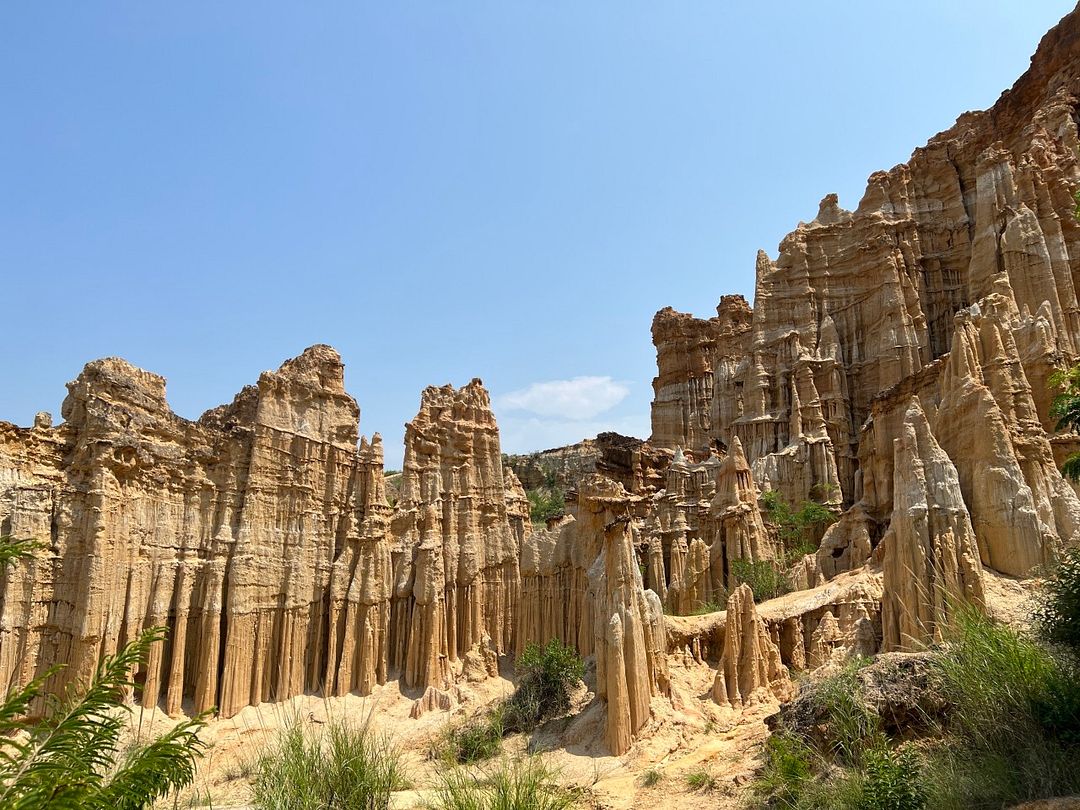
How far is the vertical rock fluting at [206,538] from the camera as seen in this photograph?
81.8 ft

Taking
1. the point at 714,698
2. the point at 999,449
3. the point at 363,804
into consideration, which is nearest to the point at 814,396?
the point at 999,449

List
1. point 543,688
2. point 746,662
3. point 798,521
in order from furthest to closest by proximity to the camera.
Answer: point 798,521 < point 543,688 < point 746,662

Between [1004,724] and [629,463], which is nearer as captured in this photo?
[1004,724]

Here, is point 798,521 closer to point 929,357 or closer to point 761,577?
point 761,577

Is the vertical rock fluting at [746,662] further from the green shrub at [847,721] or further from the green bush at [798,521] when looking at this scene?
the green bush at [798,521]

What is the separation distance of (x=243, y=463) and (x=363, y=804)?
20.8 m

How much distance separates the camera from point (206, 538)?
29234 millimetres

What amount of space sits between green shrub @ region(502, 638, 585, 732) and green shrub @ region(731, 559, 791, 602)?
840 cm

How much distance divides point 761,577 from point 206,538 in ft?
73.4

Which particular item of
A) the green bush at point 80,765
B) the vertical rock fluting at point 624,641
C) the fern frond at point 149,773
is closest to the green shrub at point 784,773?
→ the vertical rock fluting at point 624,641

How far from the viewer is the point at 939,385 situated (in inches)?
1188

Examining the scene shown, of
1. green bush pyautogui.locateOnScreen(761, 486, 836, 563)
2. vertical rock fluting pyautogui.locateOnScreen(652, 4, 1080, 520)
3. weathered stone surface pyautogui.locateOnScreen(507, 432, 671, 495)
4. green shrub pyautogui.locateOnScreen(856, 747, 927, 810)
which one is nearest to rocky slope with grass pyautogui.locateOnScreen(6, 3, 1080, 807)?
green shrub pyautogui.locateOnScreen(856, 747, 927, 810)

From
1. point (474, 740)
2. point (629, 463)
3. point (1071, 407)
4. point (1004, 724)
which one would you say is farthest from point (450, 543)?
point (1071, 407)

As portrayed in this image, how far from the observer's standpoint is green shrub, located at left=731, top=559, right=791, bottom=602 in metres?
32.9
